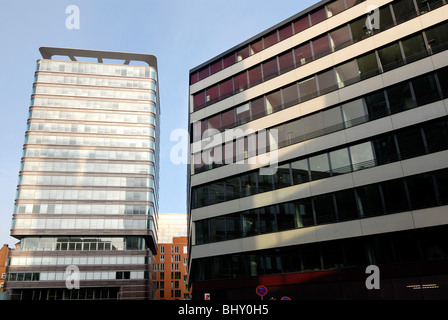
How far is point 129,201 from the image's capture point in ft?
237

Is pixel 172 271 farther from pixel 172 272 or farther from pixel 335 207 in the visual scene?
pixel 335 207

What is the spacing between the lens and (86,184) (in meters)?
71.8

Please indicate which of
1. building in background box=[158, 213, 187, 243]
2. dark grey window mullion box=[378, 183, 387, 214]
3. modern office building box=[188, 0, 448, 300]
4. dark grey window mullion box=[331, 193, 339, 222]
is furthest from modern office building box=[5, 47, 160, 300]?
building in background box=[158, 213, 187, 243]

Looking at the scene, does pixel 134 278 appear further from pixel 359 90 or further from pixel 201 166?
pixel 359 90

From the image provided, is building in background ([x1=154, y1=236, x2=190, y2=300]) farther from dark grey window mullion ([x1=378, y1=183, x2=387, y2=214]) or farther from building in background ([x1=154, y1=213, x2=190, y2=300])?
dark grey window mullion ([x1=378, y1=183, x2=387, y2=214])

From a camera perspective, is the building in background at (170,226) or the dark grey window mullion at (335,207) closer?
the dark grey window mullion at (335,207)

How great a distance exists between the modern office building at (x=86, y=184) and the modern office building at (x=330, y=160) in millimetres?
39177

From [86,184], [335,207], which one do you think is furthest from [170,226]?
[335,207]

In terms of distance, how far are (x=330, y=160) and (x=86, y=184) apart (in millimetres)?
56577

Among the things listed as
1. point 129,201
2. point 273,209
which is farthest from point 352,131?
point 129,201

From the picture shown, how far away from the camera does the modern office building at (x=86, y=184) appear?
219ft

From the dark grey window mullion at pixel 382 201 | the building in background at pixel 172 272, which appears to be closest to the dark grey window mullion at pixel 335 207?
the dark grey window mullion at pixel 382 201

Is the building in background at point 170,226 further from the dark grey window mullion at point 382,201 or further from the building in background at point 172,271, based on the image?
the dark grey window mullion at point 382,201
